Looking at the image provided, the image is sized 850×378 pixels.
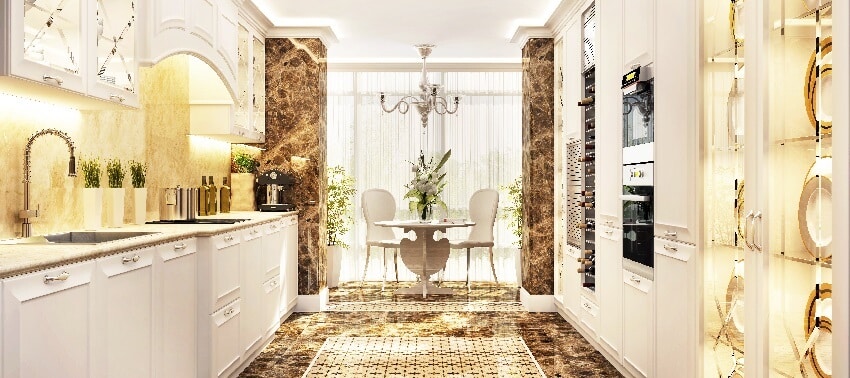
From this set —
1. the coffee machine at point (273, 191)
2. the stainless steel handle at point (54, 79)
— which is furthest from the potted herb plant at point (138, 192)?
the coffee machine at point (273, 191)

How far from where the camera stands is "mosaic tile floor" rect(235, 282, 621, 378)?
181 inches

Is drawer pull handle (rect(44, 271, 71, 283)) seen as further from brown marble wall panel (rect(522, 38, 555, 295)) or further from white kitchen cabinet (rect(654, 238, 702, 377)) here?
brown marble wall panel (rect(522, 38, 555, 295))

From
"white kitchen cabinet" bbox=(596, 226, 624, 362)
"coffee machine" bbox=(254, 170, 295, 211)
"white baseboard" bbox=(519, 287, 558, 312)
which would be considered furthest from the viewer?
"white baseboard" bbox=(519, 287, 558, 312)

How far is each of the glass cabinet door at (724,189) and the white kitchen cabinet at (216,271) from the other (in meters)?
2.45

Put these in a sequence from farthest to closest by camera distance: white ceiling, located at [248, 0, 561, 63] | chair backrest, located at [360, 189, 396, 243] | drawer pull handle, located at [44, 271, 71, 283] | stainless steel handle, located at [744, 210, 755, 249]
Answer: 1. chair backrest, located at [360, 189, 396, 243]
2. white ceiling, located at [248, 0, 561, 63]
3. stainless steel handle, located at [744, 210, 755, 249]
4. drawer pull handle, located at [44, 271, 71, 283]

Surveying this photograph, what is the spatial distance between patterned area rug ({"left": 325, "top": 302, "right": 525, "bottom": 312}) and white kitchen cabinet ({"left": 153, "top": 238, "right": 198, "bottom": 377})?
2930mm

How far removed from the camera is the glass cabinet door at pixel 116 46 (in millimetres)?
3174

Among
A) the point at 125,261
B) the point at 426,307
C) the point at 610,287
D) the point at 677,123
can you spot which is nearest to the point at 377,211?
the point at 426,307

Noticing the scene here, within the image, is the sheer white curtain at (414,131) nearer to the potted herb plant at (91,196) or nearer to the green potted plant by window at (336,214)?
the green potted plant by window at (336,214)

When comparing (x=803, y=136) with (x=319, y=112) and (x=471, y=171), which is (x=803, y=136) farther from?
(x=471, y=171)

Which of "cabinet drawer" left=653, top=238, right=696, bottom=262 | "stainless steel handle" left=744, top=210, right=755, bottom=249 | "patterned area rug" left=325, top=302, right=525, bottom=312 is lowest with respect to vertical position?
"patterned area rug" left=325, top=302, right=525, bottom=312

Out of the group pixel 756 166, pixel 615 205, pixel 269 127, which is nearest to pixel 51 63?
pixel 756 166

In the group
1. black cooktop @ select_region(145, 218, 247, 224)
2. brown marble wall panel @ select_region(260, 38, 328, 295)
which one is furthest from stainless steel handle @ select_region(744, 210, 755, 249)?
brown marble wall panel @ select_region(260, 38, 328, 295)

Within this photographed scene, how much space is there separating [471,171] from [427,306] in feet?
7.92
